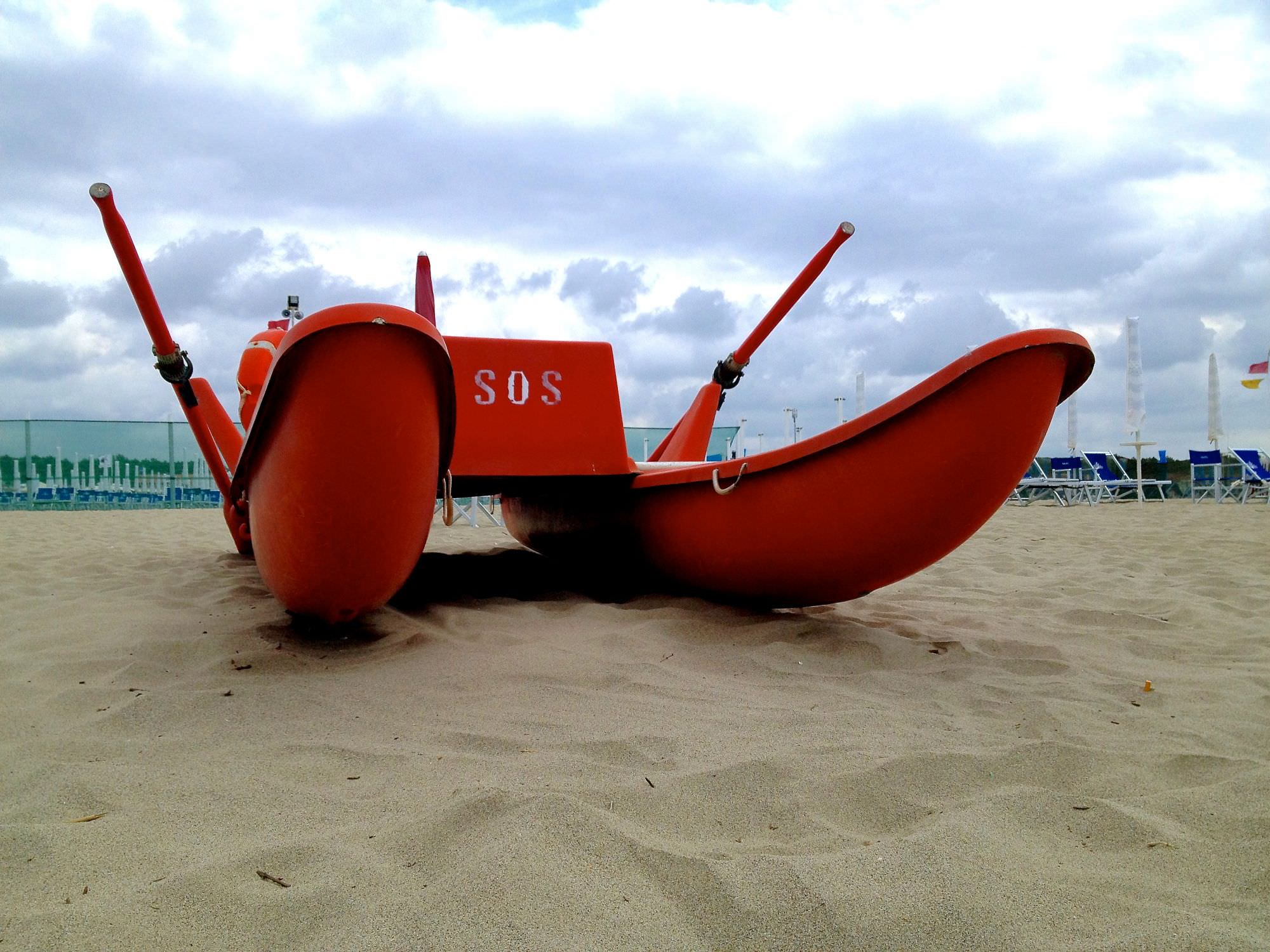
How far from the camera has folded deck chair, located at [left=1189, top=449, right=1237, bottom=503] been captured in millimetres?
11930

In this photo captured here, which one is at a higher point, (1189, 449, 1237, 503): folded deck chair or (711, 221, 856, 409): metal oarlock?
(711, 221, 856, 409): metal oarlock

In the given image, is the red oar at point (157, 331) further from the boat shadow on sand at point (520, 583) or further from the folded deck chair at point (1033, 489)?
the folded deck chair at point (1033, 489)

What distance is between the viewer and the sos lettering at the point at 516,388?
9.69ft

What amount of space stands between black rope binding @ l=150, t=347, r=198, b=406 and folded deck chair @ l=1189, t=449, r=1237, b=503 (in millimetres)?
12936

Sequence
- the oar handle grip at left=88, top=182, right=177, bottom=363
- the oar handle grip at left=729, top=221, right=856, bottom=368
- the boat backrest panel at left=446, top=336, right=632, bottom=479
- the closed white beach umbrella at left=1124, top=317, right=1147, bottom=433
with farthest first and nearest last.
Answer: the closed white beach umbrella at left=1124, top=317, right=1147, bottom=433, the oar handle grip at left=729, top=221, right=856, bottom=368, the boat backrest panel at left=446, top=336, right=632, bottom=479, the oar handle grip at left=88, top=182, right=177, bottom=363

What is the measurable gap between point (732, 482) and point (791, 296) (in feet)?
5.70

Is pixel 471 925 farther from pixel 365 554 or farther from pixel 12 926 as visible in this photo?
pixel 365 554

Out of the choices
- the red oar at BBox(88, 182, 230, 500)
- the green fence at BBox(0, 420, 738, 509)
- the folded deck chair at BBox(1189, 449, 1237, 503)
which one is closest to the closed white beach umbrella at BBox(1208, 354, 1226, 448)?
the folded deck chair at BBox(1189, 449, 1237, 503)

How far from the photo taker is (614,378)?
312 centimetres

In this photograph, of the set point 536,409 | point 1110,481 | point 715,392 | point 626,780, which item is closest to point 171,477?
point 715,392

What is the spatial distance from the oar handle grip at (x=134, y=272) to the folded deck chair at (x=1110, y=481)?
11.8 m

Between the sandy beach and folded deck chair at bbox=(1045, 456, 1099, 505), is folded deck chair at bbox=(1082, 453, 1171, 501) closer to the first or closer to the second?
folded deck chair at bbox=(1045, 456, 1099, 505)

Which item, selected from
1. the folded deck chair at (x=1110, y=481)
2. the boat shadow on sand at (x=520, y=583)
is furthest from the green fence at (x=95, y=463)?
the boat shadow on sand at (x=520, y=583)

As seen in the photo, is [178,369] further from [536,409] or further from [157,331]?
[536,409]
